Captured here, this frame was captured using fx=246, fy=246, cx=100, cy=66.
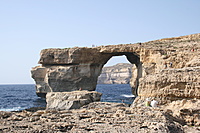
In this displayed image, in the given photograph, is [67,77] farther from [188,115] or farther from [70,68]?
[188,115]

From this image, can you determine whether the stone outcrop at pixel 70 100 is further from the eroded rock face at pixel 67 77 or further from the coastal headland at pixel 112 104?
the eroded rock face at pixel 67 77

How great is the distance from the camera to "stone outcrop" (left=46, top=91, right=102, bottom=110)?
2183 centimetres

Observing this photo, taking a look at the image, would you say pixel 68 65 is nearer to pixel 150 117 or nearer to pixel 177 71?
pixel 177 71

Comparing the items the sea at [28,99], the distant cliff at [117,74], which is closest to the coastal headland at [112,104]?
the sea at [28,99]

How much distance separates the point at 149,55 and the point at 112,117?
2406 centimetres

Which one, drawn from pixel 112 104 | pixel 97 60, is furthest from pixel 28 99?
pixel 112 104

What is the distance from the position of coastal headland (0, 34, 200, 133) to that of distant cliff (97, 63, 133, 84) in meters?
86.3

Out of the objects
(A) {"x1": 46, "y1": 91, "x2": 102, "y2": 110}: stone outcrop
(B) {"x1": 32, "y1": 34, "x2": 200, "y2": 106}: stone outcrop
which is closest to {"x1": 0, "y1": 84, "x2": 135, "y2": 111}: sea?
(B) {"x1": 32, "y1": 34, "x2": 200, "y2": 106}: stone outcrop

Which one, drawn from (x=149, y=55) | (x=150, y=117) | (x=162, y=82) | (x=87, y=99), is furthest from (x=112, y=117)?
(x=149, y=55)

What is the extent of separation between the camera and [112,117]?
1001 cm

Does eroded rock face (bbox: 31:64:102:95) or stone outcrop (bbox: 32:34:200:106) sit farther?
eroded rock face (bbox: 31:64:102:95)

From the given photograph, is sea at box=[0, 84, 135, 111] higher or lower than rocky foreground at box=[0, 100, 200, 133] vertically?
lower

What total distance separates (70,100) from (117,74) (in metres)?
117

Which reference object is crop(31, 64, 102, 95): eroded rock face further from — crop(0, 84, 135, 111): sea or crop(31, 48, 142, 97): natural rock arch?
crop(0, 84, 135, 111): sea
